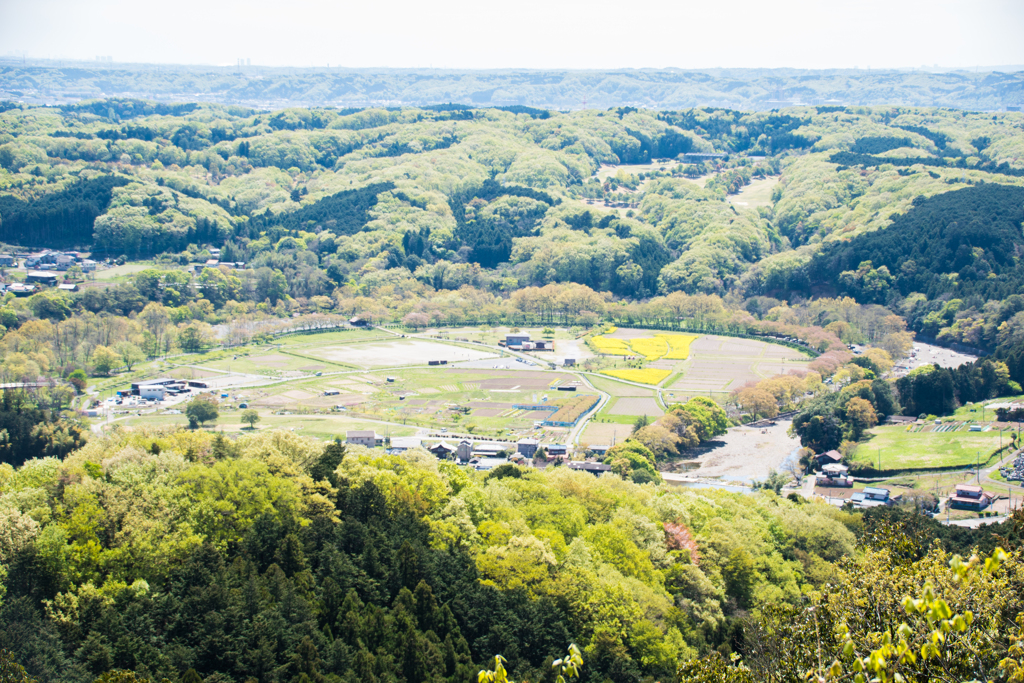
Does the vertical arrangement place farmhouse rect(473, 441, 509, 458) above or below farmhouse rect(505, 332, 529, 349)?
above

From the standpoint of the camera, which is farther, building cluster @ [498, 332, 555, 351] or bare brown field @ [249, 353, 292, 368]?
building cluster @ [498, 332, 555, 351]

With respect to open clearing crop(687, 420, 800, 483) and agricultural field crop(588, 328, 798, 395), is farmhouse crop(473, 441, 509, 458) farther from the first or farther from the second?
agricultural field crop(588, 328, 798, 395)

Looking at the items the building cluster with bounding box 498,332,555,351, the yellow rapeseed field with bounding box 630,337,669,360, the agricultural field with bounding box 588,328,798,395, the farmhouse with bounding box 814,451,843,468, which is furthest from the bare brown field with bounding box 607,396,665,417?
the building cluster with bounding box 498,332,555,351

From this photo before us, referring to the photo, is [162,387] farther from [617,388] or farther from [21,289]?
[21,289]

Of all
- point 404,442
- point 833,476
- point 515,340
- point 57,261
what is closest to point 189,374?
point 404,442

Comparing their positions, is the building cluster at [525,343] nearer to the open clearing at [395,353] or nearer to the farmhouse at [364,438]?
the open clearing at [395,353]

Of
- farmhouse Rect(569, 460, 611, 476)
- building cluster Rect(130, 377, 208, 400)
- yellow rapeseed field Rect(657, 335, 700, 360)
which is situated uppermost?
farmhouse Rect(569, 460, 611, 476)
